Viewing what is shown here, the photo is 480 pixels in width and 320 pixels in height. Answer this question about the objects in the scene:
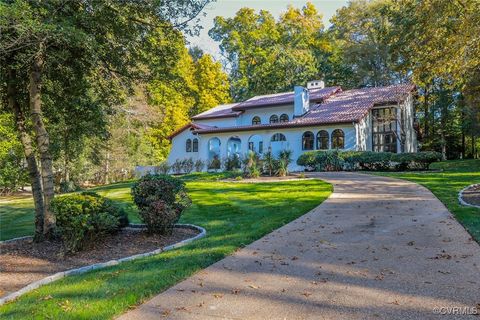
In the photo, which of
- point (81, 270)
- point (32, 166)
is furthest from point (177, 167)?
point (81, 270)

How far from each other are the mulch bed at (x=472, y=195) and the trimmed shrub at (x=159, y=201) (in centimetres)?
687

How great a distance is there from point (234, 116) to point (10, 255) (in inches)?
1039

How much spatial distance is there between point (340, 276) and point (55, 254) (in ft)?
14.7

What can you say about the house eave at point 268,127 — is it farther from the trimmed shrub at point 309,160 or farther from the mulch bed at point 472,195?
the mulch bed at point 472,195

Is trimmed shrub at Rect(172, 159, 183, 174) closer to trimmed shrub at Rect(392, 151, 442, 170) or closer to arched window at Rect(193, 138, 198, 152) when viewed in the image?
arched window at Rect(193, 138, 198, 152)

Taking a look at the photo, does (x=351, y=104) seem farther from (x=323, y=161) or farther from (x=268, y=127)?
(x=323, y=161)

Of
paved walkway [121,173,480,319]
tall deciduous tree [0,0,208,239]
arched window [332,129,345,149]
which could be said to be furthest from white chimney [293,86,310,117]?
paved walkway [121,173,480,319]

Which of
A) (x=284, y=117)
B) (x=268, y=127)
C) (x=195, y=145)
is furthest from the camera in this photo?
(x=195, y=145)

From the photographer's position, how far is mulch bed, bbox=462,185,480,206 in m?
9.57

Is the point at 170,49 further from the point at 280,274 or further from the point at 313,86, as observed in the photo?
the point at 313,86

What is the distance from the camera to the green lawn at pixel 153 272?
12.4 ft

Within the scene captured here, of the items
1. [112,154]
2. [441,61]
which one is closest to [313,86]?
[112,154]

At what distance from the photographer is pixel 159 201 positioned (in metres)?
7.23

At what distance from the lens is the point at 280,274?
4.69m
